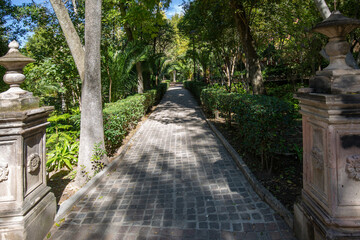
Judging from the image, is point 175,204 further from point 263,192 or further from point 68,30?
point 68,30

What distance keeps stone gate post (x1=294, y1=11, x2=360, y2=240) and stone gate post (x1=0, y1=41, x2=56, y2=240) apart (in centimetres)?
334

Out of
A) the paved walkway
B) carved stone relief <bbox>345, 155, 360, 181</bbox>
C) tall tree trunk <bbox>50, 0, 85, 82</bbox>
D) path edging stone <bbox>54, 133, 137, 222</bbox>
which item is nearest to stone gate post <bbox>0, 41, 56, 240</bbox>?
path edging stone <bbox>54, 133, 137, 222</bbox>

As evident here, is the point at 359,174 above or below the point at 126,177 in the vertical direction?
above

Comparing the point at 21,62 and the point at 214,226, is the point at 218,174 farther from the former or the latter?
the point at 21,62

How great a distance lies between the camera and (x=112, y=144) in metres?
6.35

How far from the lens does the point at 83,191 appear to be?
4.23m

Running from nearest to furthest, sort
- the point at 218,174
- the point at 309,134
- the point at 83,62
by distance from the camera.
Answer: the point at 309,134 < the point at 218,174 < the point at 83,62

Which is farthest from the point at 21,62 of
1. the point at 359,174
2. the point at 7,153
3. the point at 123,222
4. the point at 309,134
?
the point at 359,174

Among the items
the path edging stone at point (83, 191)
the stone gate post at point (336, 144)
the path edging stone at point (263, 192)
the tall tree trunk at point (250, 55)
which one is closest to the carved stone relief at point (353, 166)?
the stone gate post at point (336, 144)

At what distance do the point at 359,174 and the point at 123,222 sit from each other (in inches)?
119

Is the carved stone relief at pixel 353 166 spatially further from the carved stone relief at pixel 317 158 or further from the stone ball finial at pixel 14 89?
the stone ball finial at pixel 14 89

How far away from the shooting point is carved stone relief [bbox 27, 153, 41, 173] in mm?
2881

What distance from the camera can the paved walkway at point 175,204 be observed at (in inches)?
120

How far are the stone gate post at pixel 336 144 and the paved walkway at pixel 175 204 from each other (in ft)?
2.50
